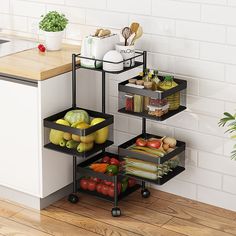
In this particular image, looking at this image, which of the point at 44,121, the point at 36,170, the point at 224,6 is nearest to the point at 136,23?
the point at 224,6

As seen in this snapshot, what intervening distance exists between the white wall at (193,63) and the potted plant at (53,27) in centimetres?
17

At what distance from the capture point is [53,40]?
428cm

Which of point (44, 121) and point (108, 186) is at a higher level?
point (44, 121)

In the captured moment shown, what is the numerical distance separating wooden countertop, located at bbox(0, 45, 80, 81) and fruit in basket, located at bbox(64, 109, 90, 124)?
24 cm

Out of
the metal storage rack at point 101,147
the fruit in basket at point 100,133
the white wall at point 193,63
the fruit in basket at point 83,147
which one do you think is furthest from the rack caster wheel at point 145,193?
the fruit in basket at point 83,147

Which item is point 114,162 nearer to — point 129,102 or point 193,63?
point 129,102

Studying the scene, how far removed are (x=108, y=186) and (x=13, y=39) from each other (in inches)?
49.1

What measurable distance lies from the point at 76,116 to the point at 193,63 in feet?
2.45

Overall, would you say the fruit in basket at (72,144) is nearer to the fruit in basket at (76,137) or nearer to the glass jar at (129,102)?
the fruit in basket at (76,137)

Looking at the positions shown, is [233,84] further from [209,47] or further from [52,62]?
[52,62]

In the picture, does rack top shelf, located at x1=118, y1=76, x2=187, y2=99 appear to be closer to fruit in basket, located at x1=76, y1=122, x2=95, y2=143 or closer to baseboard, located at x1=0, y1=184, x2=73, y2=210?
fruit in basket, located at x1=76, y1=122, x2=95, y2=143

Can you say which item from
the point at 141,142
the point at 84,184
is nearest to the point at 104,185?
the point at 84,184

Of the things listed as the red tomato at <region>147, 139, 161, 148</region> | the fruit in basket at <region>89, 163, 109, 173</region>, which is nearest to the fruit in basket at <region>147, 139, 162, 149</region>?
the red tomato at <region>147, 139, 161, 148</region>

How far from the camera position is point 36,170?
4.04 metres
